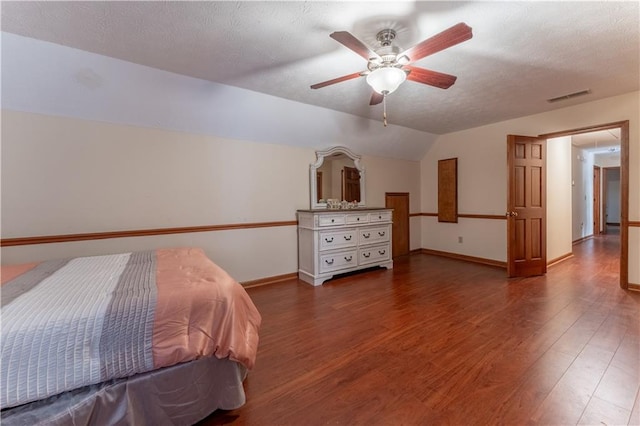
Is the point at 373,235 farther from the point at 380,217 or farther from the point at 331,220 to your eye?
the point at 331,220

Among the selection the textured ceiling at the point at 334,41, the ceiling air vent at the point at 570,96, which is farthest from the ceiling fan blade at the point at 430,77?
the ceiling air vent at the point at 570,96

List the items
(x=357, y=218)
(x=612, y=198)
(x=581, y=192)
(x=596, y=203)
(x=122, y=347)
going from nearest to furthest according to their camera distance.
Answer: (x=122, y=347), (x=357, y=218), (x=581, y=192), (x=596, y=203), (x=612, y=198)

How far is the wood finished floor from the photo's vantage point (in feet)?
4.88

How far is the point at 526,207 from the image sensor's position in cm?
391

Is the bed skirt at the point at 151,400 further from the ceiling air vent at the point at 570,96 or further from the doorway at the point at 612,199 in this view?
the doorway at the point at 612,199

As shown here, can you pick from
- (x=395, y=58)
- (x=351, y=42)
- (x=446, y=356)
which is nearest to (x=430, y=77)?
(x=395, y=58)

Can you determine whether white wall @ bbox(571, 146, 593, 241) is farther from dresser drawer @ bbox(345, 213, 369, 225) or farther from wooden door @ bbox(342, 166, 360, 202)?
dresser drawer @ bbox(345, 213, 369, 225)

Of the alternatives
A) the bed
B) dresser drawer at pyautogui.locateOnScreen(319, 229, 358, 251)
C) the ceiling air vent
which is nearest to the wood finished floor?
the bed

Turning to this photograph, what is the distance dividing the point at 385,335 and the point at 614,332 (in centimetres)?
190

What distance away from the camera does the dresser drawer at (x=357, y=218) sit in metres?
3.98

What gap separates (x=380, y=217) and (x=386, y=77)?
2.73 m

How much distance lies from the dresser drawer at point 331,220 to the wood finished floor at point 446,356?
2.91 feet

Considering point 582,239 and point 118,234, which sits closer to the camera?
point 118,234

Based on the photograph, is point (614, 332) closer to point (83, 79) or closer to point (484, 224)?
point (484, 224)
